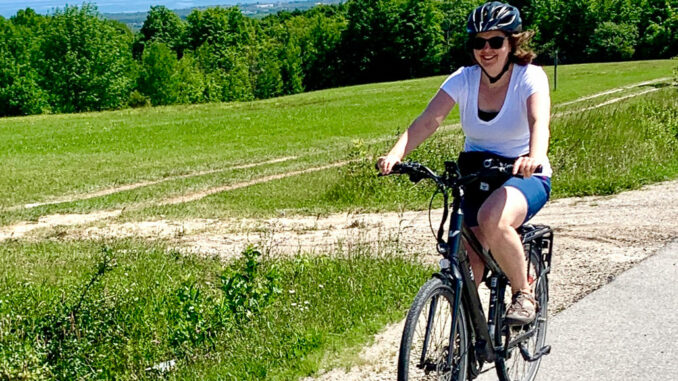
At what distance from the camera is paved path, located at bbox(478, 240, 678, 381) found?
17.1 ft

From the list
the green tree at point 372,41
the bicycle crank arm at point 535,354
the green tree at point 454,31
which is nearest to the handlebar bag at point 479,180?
the bicycle crank arm at point 535,354

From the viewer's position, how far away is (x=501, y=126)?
4562 mm

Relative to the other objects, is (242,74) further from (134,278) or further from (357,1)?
(134,278)

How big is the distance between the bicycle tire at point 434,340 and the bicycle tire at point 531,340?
16.2 inches

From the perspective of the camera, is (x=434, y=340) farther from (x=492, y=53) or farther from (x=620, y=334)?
(x=620, y=334)

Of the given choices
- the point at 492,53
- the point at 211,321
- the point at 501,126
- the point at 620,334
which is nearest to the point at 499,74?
the point at 492,53

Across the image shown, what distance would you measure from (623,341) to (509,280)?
1.41m

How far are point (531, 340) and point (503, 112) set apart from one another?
1.57m

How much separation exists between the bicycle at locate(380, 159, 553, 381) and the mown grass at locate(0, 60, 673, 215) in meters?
13.1

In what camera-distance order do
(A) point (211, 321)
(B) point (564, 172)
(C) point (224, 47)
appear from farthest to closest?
1. (C) point (224, 47)
2. (B) point (564, 172)
3. (A) point (211, 321)

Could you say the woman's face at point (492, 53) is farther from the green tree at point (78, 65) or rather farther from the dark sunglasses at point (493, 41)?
the green tree at point (78, 65)

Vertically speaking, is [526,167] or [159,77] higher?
[526,167]

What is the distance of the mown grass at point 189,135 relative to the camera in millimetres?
22875

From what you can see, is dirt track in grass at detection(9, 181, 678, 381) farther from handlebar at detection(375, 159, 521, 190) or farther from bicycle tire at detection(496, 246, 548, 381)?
handlebar at detection(375, 159, 521, 190)
